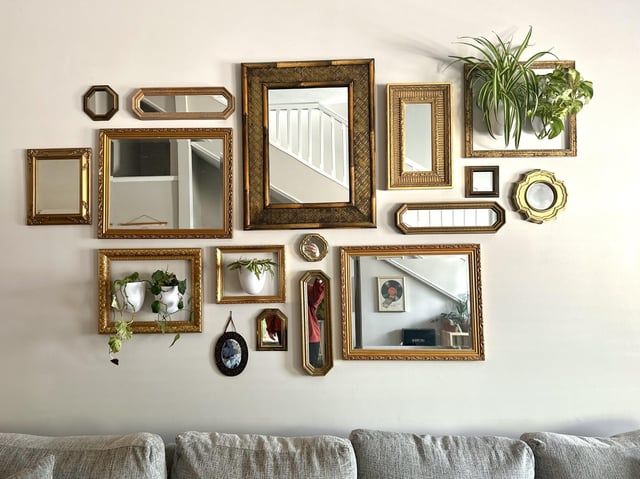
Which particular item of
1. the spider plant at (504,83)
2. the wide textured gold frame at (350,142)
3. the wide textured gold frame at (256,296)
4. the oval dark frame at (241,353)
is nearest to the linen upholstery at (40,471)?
the oval dark frame at (241,353)

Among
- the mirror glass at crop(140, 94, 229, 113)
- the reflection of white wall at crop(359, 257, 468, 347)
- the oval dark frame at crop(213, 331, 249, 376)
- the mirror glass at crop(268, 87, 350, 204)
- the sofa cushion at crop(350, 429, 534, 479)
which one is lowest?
the sofa cushion at crop(350, 429, 534, 479)

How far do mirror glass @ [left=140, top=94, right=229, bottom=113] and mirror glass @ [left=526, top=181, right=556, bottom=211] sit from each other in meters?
1.21

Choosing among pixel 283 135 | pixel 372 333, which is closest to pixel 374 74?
pixel 283 135

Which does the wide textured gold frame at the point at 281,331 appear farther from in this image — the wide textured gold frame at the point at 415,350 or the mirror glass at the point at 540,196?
the mirror glass at the point at 540,196

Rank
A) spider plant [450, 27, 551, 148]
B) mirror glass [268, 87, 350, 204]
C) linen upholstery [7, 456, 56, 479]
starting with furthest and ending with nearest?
mirror glass [268, 87, 350, 204] < spider plant [450, 27, 551, 148] < linen upholstery [7, 456, 56, 479]

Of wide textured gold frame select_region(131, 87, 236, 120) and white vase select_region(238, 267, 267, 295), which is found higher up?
wide textured gold frame select_region(131, 87, 236, 120)

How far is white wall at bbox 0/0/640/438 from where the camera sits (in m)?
1.90

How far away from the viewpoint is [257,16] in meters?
1.98

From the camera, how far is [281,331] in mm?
1935

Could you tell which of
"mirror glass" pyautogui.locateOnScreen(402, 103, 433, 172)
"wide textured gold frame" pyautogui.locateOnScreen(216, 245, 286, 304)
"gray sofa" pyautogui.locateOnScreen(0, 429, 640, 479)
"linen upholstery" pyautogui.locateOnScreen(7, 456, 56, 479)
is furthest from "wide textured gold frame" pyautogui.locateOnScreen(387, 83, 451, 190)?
"linen upholstery" pyautogui.locateOnScreen(7, 456, 56, 479)

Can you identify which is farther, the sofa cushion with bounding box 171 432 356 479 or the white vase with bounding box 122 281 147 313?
the white vase with bounding box 122 281 147 313

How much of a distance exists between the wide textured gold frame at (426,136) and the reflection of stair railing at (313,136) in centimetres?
18

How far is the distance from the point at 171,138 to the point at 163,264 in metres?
0.49

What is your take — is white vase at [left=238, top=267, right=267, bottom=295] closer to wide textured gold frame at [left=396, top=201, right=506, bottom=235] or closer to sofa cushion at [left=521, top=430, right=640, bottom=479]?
wide textured gold frame at [left=396, top=201, right=506, bottom=235]
